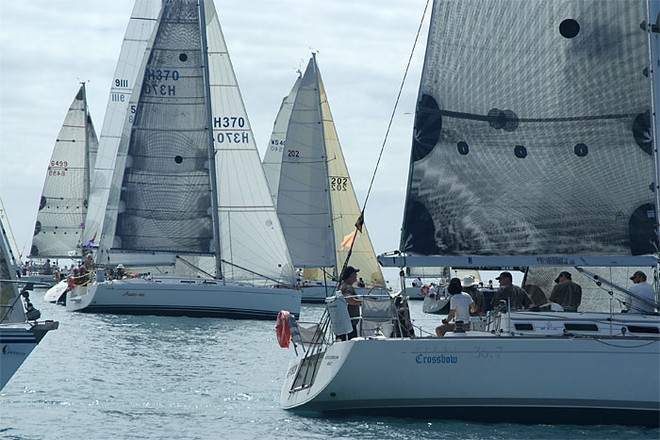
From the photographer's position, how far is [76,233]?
76250 mm

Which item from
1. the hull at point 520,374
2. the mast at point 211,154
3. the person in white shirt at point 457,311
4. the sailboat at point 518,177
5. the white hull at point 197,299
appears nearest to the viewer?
the hull at point 520,374

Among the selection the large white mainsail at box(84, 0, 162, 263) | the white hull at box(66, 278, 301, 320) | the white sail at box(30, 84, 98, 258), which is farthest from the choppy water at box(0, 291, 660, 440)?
the white sail at box(30, 84, 98, 258)

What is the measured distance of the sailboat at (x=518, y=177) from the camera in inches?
619

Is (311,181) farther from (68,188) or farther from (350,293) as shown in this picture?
(350,293)

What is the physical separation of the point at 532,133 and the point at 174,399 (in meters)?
6.66

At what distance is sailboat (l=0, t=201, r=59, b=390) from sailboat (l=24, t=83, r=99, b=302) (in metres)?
54.1

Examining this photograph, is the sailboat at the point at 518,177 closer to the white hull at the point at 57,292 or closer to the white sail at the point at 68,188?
the white hull at the point at 57,292

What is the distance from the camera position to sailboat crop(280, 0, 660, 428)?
15711 mm

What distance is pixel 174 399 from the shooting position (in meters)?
19.4

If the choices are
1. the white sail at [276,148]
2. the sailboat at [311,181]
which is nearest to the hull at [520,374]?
the sailboat at [311,181]

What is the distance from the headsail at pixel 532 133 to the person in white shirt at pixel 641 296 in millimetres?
486

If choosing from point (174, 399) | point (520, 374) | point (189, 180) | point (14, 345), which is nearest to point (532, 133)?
point (520, 374)

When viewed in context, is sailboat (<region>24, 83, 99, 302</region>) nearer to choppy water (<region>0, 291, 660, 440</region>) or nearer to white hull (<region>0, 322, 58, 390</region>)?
choppy water (<region>0, 291, 660, 440</region>)

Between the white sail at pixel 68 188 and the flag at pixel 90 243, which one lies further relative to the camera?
the white sail at pixel 68 188
